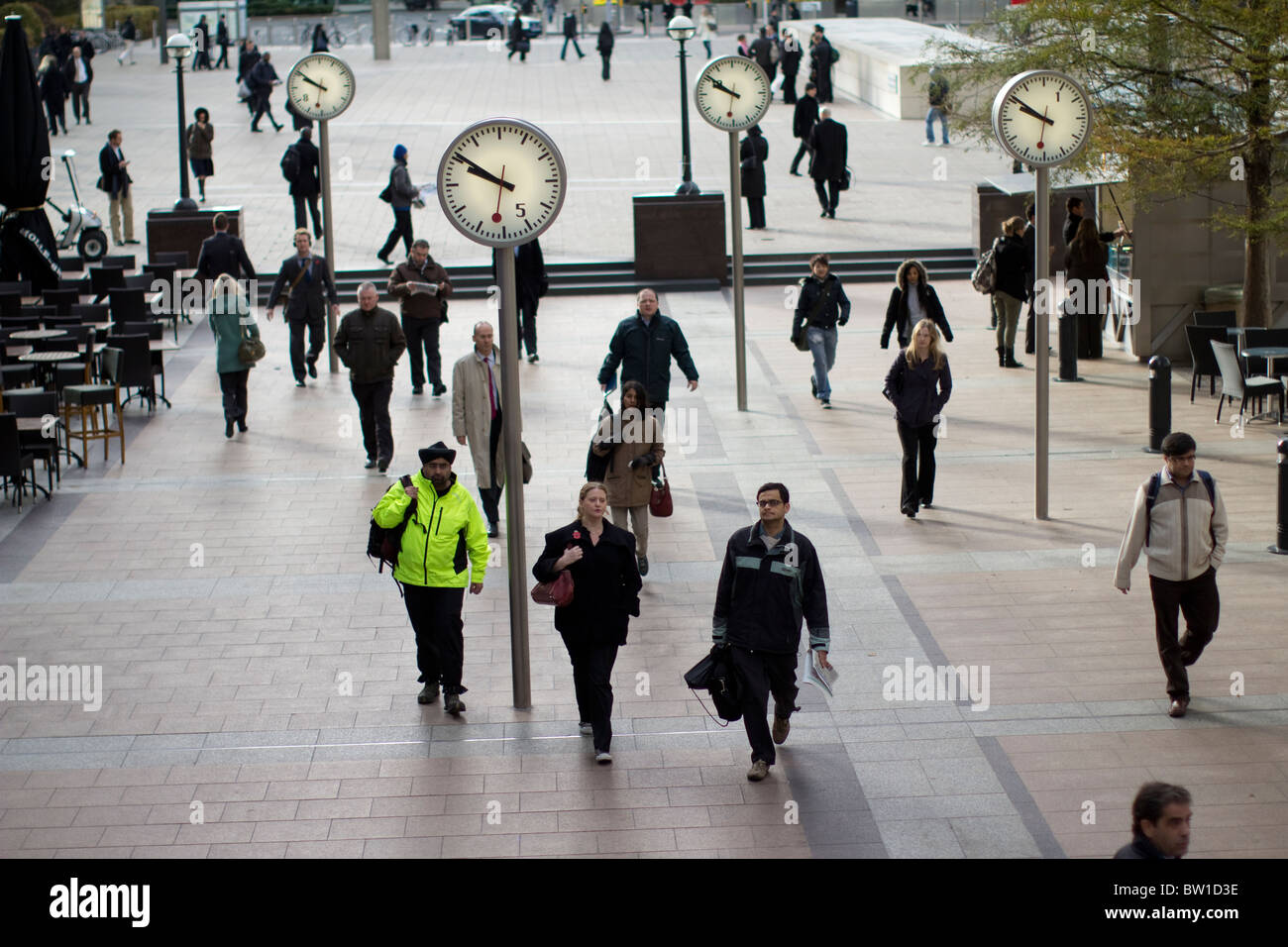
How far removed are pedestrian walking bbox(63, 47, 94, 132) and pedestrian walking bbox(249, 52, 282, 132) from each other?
4.32 meters

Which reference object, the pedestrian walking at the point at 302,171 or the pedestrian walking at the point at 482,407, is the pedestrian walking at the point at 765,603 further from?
the pedestrian walking at the point at 302,171

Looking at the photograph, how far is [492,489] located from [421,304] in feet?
17.9

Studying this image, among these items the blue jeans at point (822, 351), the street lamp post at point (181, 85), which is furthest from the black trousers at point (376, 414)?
the street lamp post at point (181, 85)

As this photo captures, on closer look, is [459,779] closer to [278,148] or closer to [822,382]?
[822,382]

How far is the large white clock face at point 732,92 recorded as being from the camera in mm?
17781

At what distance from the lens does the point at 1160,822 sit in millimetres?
6195

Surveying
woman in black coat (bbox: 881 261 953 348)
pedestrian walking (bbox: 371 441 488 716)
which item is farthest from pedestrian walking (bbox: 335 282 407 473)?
pedestrian walking (bbox: 371 441 488 716)

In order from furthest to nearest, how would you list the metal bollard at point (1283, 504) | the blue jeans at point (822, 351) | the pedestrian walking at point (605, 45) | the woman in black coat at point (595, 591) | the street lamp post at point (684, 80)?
the pedestrian walking at point (605, 45) < the street lamp post at point (684, 80) < the blue jeans at point (822, 351) < the metal bollard at point (1283, 504) < the woman in black coat at point (595, 591)

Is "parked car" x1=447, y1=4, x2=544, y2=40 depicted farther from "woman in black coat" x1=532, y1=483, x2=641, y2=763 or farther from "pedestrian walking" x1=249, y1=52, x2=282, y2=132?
"woman in black coat" x1=532, y1=483, x2=641, y2=763

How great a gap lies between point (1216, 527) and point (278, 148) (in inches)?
1186

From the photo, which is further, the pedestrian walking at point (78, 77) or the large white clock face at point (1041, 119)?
the pedestrian walking at point (78, 77)

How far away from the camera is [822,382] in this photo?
17.8 m

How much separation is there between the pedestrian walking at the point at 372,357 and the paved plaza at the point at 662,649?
42cm

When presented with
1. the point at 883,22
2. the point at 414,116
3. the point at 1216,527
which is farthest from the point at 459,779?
the point at 883,22
